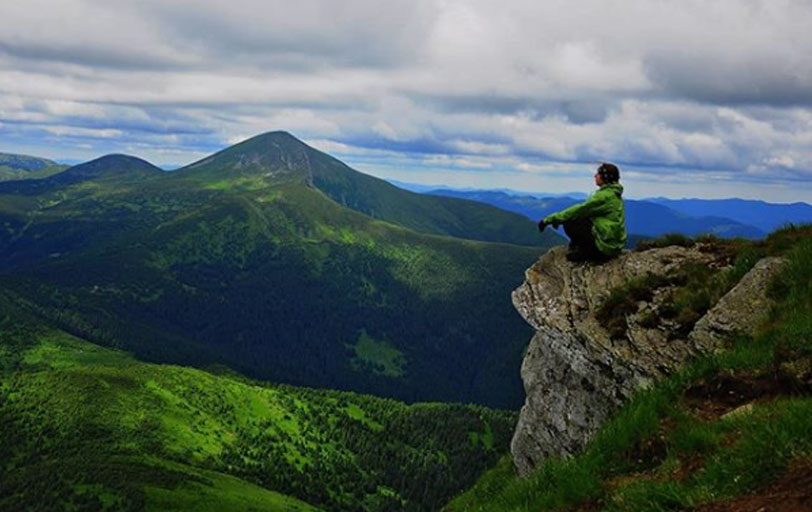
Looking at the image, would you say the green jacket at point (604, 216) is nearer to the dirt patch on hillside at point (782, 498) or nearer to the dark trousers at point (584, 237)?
the dark trousers at point (584, 237)

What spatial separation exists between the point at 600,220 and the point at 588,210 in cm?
102

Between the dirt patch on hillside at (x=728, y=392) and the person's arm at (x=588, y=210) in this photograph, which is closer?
the dirt patch on hillside at (x=728, y=392)

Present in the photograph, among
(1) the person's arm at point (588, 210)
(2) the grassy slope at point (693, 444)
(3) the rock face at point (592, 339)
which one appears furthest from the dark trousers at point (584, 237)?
(2) the grassy slope at point (693, 444)

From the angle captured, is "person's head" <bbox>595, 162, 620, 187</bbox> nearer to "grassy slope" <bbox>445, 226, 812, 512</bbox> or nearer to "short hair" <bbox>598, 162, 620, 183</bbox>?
"short hair" <bbox>598, 162, 620, 183</bbox>

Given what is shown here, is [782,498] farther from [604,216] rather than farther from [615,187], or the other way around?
→ [615,187]

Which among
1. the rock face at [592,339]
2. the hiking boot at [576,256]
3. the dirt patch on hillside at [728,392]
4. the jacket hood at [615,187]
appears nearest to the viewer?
the dirt patch on hillside at [728,392]

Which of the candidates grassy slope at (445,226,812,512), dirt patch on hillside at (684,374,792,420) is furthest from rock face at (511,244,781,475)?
dirt patch on hillside at (684,374,792,420)

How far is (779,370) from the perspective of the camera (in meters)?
11.7

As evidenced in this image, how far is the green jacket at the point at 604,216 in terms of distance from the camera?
23578 mm

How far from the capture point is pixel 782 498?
7953 millimetres

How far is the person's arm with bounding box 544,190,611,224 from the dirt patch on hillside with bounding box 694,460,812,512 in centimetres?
1580

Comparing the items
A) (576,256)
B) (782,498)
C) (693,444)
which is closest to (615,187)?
(576,256)

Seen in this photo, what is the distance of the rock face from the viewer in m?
17.1

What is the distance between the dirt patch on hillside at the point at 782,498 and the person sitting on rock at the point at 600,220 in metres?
15.0
